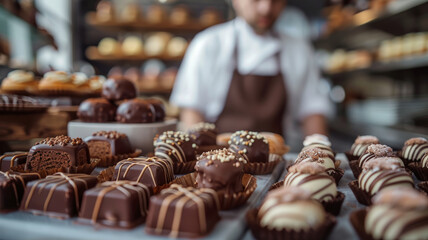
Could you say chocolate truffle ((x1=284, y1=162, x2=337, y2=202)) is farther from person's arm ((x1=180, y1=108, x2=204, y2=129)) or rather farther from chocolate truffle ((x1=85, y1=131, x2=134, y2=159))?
person's arm ((x1=180, y1=108, x2=204, y2=129))

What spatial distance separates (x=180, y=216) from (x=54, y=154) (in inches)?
29.7

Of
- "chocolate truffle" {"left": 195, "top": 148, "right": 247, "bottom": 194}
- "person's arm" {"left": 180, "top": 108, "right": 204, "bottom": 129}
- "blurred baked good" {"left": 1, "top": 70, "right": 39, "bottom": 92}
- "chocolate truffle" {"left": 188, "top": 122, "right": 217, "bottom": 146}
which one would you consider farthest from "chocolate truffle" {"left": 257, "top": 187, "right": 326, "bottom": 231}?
"person's arm" {"left": 180, "top": 108, "right": 204, "bottom": 129}

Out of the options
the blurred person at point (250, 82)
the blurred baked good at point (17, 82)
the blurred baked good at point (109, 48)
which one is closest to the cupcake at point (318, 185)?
the blurred baked good at point (17, 82)

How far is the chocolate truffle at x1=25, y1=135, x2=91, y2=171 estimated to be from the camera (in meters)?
1.37

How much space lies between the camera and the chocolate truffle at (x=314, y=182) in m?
1.07

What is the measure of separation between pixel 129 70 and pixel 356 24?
2877 millimetres

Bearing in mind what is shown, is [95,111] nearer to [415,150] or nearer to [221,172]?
[221,172]

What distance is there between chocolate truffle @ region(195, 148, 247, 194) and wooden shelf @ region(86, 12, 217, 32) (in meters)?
3.75

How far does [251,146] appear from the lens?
5.16 feet

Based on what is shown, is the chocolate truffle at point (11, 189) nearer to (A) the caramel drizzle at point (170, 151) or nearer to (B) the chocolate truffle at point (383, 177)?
(A) the caramel drizzle at point (170, 151)

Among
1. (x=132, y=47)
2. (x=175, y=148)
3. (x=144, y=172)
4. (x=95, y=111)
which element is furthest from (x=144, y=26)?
(x=144, y=172)

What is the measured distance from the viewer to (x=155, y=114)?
1.99 metres

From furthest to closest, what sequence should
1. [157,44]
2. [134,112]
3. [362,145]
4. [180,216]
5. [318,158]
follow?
[157,44], [134,112], [362,145], [318,158], [180,216]

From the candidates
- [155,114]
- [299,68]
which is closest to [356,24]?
[299,68]
